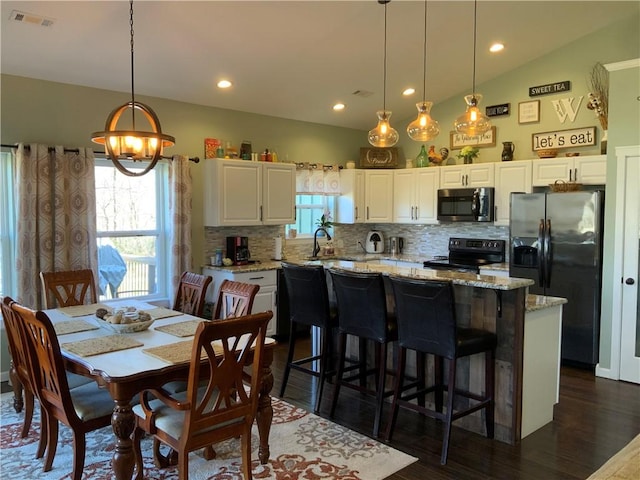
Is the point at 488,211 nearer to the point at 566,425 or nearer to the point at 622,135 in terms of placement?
the point at 622,135

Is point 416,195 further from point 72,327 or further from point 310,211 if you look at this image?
point 72,327

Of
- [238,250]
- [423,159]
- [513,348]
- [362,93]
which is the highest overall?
[362,93]

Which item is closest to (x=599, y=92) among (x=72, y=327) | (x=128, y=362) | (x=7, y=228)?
(x=128, y=362)

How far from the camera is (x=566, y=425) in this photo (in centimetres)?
353

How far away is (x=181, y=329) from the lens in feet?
10.5

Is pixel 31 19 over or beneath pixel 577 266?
over

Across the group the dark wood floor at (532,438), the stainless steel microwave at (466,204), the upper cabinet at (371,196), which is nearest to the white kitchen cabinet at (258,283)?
the dark wood floor at (532,438)

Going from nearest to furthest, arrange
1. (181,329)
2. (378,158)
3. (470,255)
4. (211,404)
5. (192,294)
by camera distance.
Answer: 1. (211,404)
2. (181,329)
3. (192,294)
4. (470,255)
5. (378,158)

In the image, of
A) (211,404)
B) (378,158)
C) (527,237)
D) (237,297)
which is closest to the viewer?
(211,404)

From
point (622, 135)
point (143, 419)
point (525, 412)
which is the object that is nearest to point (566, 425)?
point (525, 412)

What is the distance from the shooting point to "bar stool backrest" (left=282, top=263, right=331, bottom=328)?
3766 mm

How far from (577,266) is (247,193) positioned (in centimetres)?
351

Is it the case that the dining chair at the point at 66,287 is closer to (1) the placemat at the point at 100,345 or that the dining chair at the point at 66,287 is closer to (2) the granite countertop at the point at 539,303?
(1) the placemat at the point at 100,345

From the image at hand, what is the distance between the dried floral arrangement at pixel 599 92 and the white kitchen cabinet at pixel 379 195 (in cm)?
256
